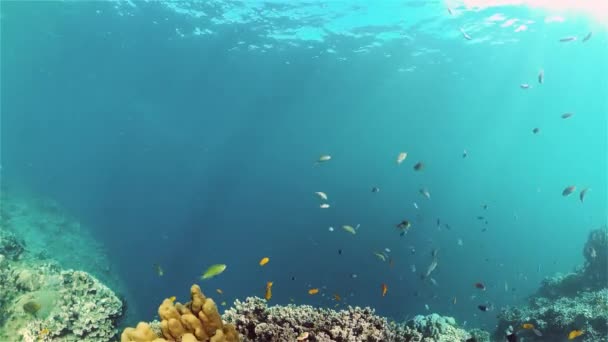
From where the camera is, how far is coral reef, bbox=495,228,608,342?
36.2 feet

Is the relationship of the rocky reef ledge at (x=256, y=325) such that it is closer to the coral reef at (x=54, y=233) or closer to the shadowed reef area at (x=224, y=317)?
the shadowed reef area at (x=224, y=317)

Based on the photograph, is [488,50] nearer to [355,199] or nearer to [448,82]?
[448,82]

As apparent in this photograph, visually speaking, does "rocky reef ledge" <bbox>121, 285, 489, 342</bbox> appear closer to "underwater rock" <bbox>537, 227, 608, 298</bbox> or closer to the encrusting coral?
the encrusting coral

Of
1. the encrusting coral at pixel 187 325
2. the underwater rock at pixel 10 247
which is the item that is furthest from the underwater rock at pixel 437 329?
the underwater rock at pixel 10 247

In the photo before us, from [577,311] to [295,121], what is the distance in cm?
6506

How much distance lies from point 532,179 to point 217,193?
450 feet

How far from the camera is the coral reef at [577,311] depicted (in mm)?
11031

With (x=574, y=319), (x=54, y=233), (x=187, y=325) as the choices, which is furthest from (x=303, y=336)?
(x=54, y=233)

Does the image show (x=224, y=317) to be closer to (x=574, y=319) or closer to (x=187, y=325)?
(x=187, y=325)

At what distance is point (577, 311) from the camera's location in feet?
37.7

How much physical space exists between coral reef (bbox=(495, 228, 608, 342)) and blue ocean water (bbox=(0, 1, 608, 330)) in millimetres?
2425

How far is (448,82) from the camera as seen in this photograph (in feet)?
160

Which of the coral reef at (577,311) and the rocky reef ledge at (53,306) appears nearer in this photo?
the rocky reef ledge at (53,306)

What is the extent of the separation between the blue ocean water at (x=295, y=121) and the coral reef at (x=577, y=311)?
7.96 feet
